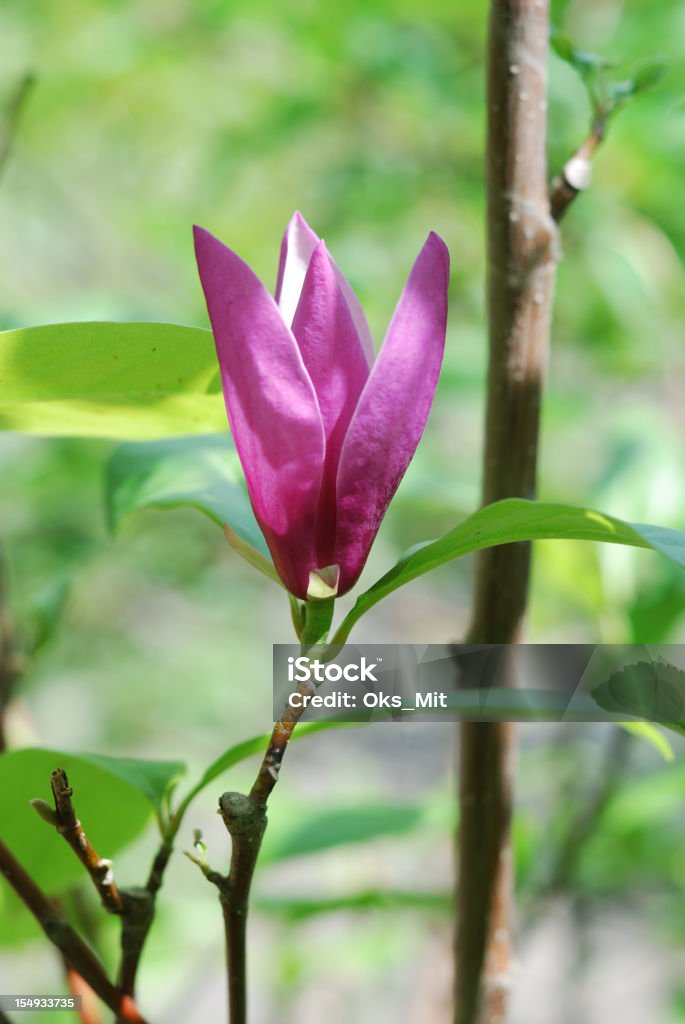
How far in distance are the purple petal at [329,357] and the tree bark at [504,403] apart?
0.14m

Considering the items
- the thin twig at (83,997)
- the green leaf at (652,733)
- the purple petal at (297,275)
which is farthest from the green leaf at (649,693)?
the thin twig at (83,997)

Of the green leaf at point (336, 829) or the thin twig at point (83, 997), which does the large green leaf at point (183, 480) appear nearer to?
the thin twig at point (83, 997)

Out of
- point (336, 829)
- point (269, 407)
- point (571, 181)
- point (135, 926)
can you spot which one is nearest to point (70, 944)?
point (135, 926)

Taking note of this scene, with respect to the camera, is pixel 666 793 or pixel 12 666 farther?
pixel 666 793

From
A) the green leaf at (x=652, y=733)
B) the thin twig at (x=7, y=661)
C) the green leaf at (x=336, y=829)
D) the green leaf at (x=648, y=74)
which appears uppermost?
the green leaf at (x=648, y=74)

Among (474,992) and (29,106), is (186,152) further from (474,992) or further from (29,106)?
(474,992)

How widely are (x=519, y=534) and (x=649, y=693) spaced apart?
86 mm

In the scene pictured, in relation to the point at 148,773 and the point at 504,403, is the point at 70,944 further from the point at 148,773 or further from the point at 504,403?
the point at 504,403

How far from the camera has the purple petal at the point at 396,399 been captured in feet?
1.06

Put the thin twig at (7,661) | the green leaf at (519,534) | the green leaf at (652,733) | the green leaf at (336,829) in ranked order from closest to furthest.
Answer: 1. the green leaf at (519,534)
2. the green leaf at (652,733)
3. the thin twig at (7,661)
4. the green leaf at (336,829)

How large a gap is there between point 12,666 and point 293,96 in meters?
0.94

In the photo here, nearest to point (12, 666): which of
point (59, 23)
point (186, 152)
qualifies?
point (59, 23)

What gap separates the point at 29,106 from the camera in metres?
1.40

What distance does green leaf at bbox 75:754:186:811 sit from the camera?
42 centimetres
